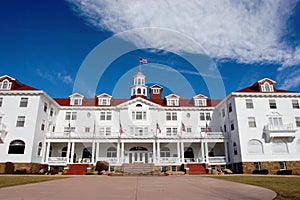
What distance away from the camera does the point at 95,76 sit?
2091 centimetres

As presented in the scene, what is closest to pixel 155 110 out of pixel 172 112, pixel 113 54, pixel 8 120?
pixel 172 112

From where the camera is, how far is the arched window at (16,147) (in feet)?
88.5

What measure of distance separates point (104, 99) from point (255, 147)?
24.1 metres

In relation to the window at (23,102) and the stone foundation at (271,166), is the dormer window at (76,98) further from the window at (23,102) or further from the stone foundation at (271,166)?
the stone foundation at (271,166)

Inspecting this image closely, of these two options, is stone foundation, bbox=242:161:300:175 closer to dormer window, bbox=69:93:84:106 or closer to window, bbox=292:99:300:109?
window, bbox=292:99:300:109

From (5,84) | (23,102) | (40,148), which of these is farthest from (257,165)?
(5,84)

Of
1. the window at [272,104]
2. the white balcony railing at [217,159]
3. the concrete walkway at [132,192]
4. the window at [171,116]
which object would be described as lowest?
the concrete walkway at [132,192]

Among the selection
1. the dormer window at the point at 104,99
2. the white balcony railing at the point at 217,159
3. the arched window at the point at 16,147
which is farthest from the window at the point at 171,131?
the arched window at the point at 16,147

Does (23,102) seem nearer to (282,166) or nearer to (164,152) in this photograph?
(164,152)

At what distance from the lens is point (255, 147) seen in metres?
28.7

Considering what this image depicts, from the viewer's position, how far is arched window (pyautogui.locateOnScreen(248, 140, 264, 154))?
28.4 meters

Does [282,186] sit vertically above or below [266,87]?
below

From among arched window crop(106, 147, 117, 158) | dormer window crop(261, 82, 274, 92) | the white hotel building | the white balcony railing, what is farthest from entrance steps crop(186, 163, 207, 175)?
dormer window crop(261, 82, 274, 92)

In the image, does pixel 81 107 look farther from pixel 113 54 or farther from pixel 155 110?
pixel 113 54
